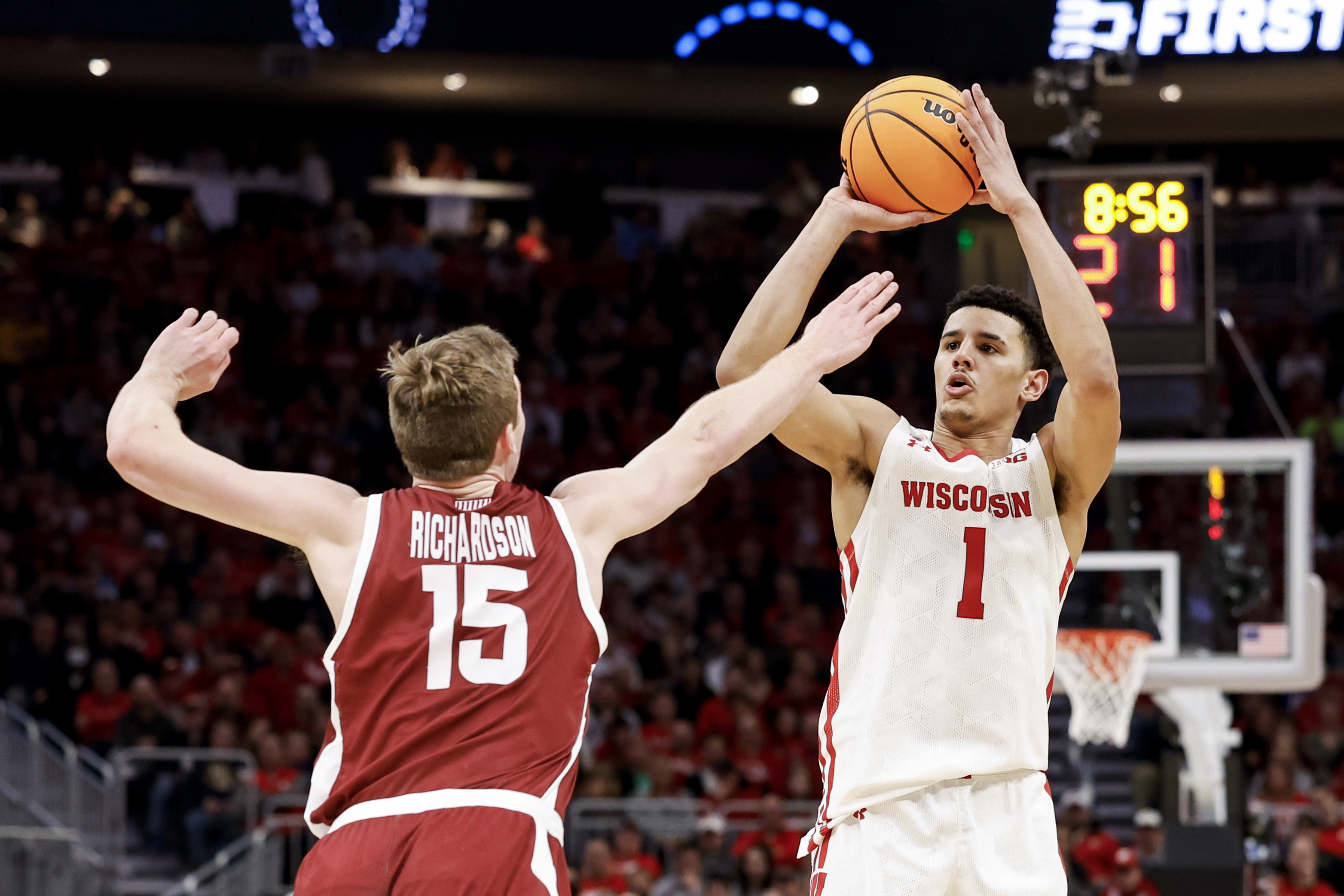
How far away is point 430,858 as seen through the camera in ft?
11.0

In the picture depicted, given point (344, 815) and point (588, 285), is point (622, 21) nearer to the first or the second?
point (588, 285)

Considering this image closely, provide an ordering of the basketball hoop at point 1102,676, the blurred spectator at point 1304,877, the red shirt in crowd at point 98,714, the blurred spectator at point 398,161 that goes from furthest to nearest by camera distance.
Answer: the blurred spectator at point 398,161
the red shirt in crowd at point 98,714
the blurred spectator at point 1304,877
the basketball hoop at point 1102,676

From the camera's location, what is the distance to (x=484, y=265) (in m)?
19.6

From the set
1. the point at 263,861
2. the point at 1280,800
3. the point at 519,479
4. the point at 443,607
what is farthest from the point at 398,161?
the point at 443,607

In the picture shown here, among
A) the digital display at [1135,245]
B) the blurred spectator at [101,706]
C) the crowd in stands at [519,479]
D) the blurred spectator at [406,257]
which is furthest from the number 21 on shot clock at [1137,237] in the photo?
the blurred spectator at [406,257]

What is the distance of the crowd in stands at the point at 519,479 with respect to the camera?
1326cm

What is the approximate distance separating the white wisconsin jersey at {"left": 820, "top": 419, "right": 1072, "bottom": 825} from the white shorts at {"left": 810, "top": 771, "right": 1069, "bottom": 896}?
0.17 ft

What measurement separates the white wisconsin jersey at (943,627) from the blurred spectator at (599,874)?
7.26 m

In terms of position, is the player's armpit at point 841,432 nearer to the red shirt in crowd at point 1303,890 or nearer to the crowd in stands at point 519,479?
the crowd in stands at point 519,479

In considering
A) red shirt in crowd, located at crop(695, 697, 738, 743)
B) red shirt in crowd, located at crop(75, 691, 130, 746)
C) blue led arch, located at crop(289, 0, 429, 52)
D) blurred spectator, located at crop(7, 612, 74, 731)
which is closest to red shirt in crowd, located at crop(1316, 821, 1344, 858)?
red shirt in crowd, located at crop(695, 697, 738, 743)

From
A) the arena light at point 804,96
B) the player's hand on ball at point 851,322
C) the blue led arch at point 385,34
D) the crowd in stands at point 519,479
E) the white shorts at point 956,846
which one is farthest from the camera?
the arena light at point 804,96

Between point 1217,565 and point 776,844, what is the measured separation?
13.8ft

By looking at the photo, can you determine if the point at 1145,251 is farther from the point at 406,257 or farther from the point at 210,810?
the point at 406,257

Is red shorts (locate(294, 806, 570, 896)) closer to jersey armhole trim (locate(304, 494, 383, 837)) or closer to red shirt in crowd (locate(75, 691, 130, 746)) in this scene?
jersey armhole trim (locate(304, 494, 383, 837))
